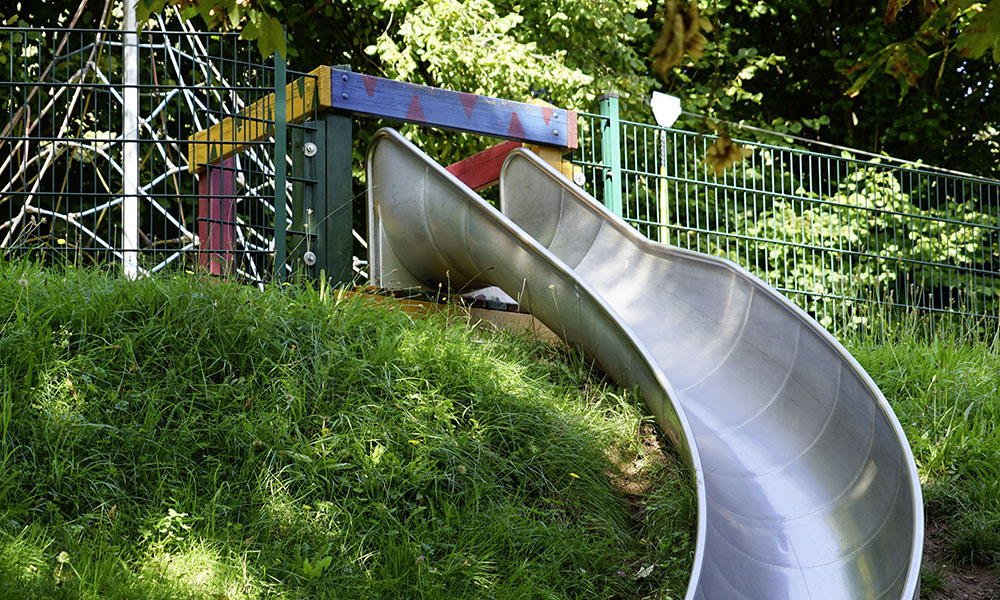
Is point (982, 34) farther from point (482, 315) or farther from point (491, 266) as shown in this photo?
point (482, 315)

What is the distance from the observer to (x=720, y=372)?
4.85m

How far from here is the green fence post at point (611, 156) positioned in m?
7.40

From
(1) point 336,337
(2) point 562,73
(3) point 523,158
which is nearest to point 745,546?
(1) point 336,337

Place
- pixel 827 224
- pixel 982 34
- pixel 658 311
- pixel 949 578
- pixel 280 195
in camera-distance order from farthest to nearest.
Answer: pixel 827 224, pixel 280 195, pixel 658 311, pixel 949 578, pixel 982 34

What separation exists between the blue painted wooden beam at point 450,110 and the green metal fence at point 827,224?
1.71 feet

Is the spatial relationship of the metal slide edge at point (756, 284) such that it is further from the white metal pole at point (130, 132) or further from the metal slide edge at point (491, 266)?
the white metal pole at point (130, 132)

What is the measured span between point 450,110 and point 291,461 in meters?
3.03

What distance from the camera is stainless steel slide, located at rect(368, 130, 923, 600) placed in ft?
11.8

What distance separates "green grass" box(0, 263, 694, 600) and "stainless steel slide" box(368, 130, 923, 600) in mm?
262

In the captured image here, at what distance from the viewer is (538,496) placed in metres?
4.02

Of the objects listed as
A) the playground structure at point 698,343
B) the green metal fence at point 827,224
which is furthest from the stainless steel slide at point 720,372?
the green metal fence at point 827,224

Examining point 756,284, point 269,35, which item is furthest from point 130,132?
A: point 269,35

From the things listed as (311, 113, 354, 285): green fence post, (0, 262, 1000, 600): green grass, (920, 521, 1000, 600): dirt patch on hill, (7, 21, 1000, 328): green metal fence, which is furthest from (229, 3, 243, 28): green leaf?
(920, 521, 1000, 600): dirt patch on hill

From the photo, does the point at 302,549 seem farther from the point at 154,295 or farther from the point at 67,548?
the point at 154,295
